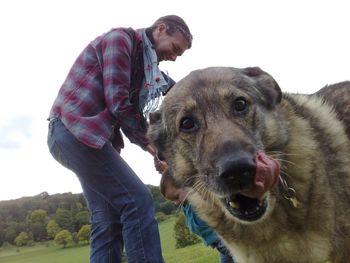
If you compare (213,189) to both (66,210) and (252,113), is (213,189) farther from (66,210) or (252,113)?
(66,210)

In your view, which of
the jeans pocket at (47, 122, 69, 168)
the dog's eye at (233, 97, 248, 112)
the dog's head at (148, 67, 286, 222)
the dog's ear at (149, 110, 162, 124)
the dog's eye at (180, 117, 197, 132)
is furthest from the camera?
the jeans pocket at (47, 122, 69, 168)

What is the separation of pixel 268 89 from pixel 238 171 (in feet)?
3.11

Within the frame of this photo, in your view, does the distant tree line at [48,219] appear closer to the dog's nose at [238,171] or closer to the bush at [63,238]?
the bush at [63,238]

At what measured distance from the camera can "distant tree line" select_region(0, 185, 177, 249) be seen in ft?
62.0

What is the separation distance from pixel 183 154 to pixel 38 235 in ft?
84.8

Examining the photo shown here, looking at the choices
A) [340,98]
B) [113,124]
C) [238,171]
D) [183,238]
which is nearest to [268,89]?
[340,98]

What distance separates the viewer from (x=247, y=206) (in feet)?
8.39

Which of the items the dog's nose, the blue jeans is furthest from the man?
the dog's nose

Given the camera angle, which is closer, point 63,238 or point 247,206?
point 247,206

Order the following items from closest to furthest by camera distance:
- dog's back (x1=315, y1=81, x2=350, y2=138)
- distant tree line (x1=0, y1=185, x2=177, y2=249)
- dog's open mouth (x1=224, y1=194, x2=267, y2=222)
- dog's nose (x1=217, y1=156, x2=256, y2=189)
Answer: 1. dog's nose (x1=217, y1=156, x2=256, y2=189)
2. dog's open mouth (x1=224, y1=194, x2=267, y2=222)
3. dog's back (x1=315, y1=81, x2=350, y2=138)
4. distant tree line (x1=0, y1=185, x2=177, y2=249)

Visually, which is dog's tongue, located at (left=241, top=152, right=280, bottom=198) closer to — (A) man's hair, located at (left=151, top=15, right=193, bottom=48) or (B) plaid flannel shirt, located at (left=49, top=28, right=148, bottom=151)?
(B) plaid flannel shirt, located at (left=49, top=28, right=148, bottom=151)

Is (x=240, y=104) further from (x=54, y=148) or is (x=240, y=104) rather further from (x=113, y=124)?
(x=54, y=148)

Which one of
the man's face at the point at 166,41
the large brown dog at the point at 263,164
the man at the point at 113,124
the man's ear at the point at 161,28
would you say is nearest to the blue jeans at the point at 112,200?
the man at the point at 113,124

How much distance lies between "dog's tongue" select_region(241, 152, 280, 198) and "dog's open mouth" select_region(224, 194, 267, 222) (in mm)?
123
